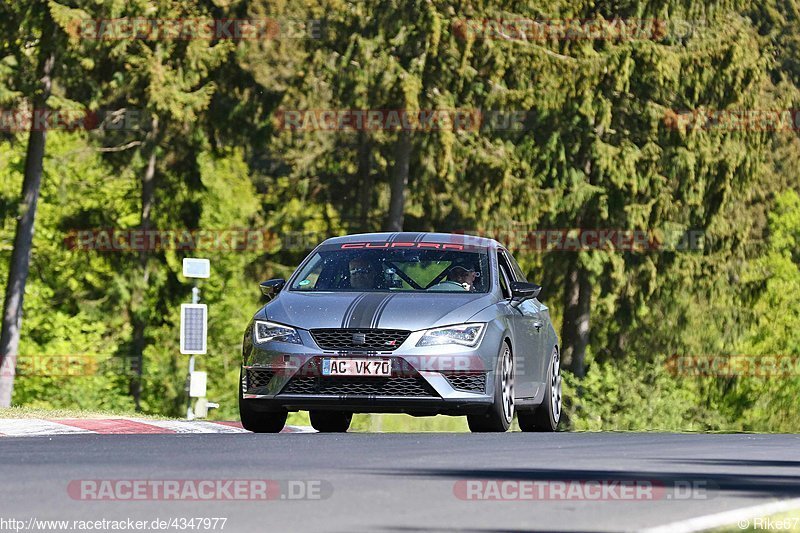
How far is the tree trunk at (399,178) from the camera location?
42406mm

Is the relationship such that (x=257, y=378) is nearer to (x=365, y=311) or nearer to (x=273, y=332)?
(x=273, y=332)

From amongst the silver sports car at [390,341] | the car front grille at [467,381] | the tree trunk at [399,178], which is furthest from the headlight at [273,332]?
the tree trunk at [399,178]

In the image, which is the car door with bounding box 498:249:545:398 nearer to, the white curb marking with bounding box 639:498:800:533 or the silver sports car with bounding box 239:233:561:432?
the silver sports car with bounding box 239:233:561:432

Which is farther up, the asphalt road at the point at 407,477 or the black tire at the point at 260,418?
the asphalt road at the point at 407,477

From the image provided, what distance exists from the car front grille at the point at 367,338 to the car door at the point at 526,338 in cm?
154

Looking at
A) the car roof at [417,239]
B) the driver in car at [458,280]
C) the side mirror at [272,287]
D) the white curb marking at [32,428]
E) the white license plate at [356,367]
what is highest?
the car roof at [417,239]

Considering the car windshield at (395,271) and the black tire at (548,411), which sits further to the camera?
the black tire at (548,411)

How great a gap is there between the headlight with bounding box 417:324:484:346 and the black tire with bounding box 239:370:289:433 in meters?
1.50

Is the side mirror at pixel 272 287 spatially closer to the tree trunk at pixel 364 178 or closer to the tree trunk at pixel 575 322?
the tree trunk at pixel 575 322

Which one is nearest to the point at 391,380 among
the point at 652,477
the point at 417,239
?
the point at 417,239

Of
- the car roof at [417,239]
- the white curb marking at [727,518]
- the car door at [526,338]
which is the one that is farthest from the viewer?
the car roof at [417,239]

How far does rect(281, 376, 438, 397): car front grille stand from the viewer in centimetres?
1529

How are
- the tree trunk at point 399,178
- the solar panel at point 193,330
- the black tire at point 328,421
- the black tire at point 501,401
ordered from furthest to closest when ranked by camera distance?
the tree trunk at point 399,178 < the solar panel at point 193,330 < the black tire at point 328,421 < the black tire at point 501,401

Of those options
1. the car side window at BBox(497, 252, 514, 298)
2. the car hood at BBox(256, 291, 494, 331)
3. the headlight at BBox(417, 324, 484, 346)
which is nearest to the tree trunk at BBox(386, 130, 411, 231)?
the car side window at BBox(497, 252, 514, 298)
